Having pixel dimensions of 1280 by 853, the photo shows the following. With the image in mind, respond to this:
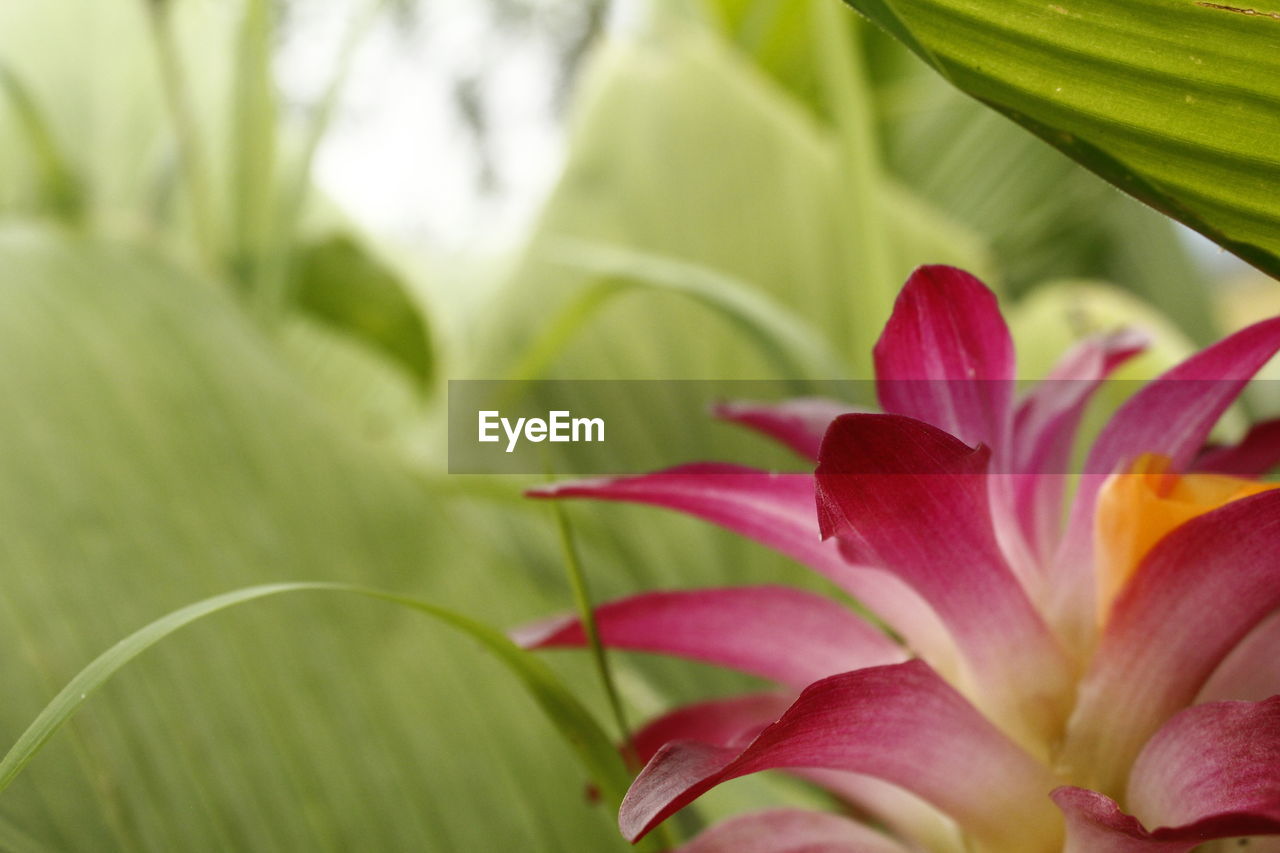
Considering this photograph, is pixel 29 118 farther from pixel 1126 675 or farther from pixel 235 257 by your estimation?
pixel 1126 675

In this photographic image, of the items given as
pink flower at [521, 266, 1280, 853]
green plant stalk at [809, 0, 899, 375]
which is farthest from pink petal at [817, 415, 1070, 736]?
green plant stalk at [809, 0, 899, 375]

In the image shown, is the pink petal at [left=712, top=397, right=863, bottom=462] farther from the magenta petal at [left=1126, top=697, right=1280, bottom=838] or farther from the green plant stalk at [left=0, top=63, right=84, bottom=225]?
the green plant stalk at [left=0, top=63, right=84, bottom=225]

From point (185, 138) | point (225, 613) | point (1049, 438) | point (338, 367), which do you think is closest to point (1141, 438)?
point (1049, 438)

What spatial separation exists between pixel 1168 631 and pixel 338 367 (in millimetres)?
366

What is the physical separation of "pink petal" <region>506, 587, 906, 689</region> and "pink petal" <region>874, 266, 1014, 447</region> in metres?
0.03

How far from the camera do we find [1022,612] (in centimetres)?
12

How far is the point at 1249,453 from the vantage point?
5.8 inches

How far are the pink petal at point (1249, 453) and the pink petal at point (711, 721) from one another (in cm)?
7

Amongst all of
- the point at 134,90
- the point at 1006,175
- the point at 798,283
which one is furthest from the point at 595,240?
the point at 1006,175

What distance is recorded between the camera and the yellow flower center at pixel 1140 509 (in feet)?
0.39

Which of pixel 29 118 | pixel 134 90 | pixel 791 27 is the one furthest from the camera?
pixel 791 27

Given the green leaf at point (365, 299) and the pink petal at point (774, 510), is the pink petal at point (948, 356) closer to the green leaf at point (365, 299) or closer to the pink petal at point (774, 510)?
the pink petal at point (774, 510)

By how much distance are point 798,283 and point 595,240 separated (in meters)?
0.06

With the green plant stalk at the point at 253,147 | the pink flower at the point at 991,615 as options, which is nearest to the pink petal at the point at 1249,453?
the pink flower at the point at 991,615
